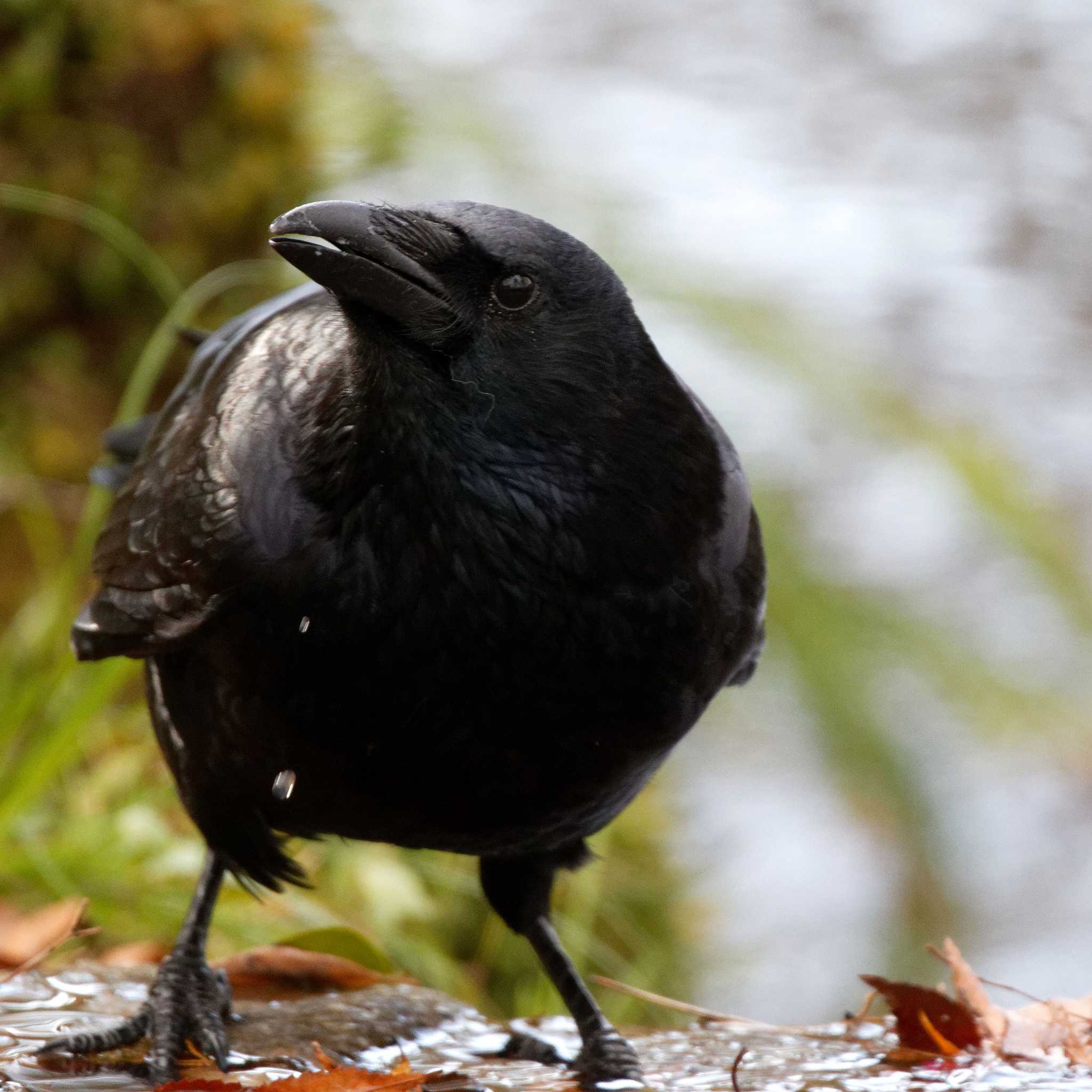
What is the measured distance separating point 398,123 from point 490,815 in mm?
3824

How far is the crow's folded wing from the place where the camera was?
7.37 ft

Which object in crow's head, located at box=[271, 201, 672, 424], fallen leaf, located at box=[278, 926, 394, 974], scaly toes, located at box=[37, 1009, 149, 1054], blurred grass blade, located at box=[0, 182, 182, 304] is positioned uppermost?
blurred grass blade, located at box=[0, 182, 182, 304]

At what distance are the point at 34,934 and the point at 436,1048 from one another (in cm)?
84

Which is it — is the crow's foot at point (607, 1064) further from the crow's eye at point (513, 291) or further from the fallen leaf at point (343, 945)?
the crow's eye at point (513, 291)

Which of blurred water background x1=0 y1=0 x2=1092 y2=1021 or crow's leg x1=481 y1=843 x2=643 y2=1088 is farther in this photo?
blurred water background x1=0 y1=0 x2=1092 y2=1021

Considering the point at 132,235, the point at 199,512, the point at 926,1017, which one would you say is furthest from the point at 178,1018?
the point at 132,235

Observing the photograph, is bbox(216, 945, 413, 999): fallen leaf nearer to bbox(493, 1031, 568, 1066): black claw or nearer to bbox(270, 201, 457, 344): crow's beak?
bbox(493, 1031, 568, 1066): black claw

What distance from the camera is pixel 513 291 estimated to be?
211 cm

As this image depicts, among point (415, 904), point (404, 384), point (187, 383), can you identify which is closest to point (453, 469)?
point (404, 384)

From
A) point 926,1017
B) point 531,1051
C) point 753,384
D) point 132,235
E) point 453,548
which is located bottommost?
point 531,1051

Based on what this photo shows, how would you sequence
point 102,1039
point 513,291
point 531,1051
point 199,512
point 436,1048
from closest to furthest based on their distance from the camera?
point 513,291
point 199,512
point 102,1039
point 436,1048
point 531,1051

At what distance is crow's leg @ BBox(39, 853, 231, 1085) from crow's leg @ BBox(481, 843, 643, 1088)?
1.68 feet

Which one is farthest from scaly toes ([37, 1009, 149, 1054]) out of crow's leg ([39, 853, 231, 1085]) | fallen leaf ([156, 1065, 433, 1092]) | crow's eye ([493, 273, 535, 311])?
crow's eye ([493, 273, 535, 311])

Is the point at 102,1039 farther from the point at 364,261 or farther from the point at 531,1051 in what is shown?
the point at 364,261
